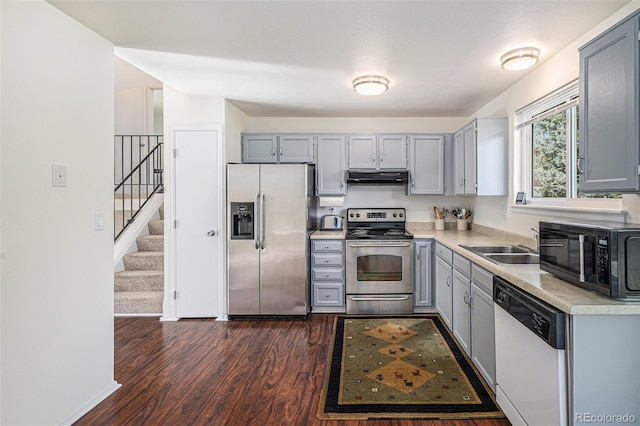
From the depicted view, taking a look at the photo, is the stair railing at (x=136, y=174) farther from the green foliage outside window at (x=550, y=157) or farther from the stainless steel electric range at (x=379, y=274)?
the green foliage outside window at (x=550, y=157)

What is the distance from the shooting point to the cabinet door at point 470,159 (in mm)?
3553

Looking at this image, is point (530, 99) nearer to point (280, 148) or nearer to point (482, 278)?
point (482, 278)

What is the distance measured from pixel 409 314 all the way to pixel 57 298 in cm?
326

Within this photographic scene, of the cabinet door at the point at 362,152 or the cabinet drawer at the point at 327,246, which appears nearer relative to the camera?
the cabinet drawer at the point at 327,246

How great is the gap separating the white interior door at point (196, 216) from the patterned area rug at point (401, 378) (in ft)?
5.09

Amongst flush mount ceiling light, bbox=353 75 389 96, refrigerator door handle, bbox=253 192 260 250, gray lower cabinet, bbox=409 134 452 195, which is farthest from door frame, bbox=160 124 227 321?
gray lower cabinet, bbox=409 134 452 195

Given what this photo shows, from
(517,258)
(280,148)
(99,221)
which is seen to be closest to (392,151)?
(280,148)

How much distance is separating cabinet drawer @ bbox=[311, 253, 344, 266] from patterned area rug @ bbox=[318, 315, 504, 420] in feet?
2.49

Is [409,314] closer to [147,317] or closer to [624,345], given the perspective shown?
[624,345]

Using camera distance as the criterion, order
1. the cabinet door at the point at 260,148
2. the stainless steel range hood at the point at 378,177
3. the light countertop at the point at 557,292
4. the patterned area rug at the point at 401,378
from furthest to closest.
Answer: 1. the cabinet door at the point at 260,148
2. the stainless steel range hood at the point at 378,177
3. the patterned area rug at the point at 401,378
4. the light countertop at the point at 557,292

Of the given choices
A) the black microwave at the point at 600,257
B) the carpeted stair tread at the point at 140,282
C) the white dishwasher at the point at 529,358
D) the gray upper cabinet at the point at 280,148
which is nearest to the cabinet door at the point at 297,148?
the gray upper cabinet at the point at 280,148

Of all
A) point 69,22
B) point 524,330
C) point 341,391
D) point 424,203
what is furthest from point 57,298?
point 424,203

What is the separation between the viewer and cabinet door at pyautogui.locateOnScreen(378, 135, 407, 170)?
442 centimetres

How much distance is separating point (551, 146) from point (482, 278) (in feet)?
4.50
